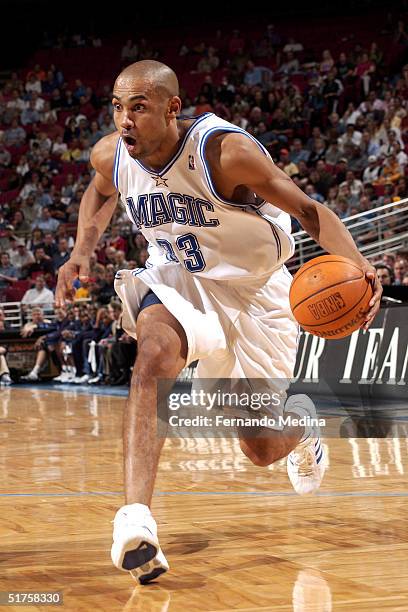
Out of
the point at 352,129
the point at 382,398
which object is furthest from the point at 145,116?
the point at 352,129

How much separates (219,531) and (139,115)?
1.65 metres

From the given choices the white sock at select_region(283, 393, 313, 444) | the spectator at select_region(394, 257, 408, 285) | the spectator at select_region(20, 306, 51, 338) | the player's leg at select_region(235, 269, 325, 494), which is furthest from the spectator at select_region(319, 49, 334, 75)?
the player's leg at select_region(235, 269, 325, 494)

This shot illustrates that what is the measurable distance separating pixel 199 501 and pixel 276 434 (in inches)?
22.4

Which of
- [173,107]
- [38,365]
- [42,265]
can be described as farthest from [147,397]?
[42,265]

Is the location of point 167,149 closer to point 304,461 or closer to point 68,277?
point 68,277

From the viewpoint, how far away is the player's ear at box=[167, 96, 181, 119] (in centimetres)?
352

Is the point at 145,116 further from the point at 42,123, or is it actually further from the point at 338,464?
the point at 42,123

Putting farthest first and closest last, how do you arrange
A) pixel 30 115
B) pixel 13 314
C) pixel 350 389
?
pixel 30 115, pixel 13 314, pixel 350 389

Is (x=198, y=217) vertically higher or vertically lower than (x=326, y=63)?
lower

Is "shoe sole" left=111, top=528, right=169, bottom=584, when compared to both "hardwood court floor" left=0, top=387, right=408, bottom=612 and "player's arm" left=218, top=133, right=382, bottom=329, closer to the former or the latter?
"hardwood court floor" left=0, top=387, right=408, bottom=612

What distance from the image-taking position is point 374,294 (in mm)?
3275

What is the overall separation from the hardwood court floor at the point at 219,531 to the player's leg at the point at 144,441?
0.38 ft

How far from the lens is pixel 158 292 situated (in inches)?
140

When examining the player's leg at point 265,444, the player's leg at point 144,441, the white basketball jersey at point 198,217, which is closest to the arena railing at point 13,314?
the player's leg at point 265,444
